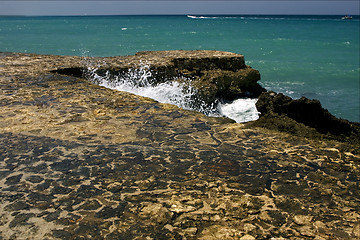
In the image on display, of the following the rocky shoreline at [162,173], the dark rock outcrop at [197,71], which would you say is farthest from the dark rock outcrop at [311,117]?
the dark rock outcrop at [197,71]

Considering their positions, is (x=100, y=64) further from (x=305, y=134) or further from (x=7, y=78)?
(x=305, y=134)

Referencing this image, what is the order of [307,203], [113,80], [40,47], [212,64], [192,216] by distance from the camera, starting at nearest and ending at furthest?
[192,216], [307,203], [113,80], [212,64], [40,47]

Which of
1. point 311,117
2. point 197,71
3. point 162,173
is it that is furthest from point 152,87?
point 162,173

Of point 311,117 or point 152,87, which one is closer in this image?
point 311,117

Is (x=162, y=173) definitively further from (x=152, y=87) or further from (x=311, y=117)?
(x=152, y=87)

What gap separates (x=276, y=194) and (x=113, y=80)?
17.3 feet

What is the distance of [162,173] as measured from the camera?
327cm

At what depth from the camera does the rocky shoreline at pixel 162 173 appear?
2.55m

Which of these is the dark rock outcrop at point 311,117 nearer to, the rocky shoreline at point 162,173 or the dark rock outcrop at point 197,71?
the rocky shoreline at point 162,173

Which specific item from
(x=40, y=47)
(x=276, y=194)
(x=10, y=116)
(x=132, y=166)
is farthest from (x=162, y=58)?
(x=40, y=47)

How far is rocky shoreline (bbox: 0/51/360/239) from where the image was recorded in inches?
100

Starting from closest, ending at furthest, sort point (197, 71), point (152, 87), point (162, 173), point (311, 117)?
point (162, 173) < point (311, 117) < point (152, 87) < point (197, 71)

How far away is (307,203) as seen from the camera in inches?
112

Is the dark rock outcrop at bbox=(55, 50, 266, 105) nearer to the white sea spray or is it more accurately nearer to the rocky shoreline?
the white sea spray
